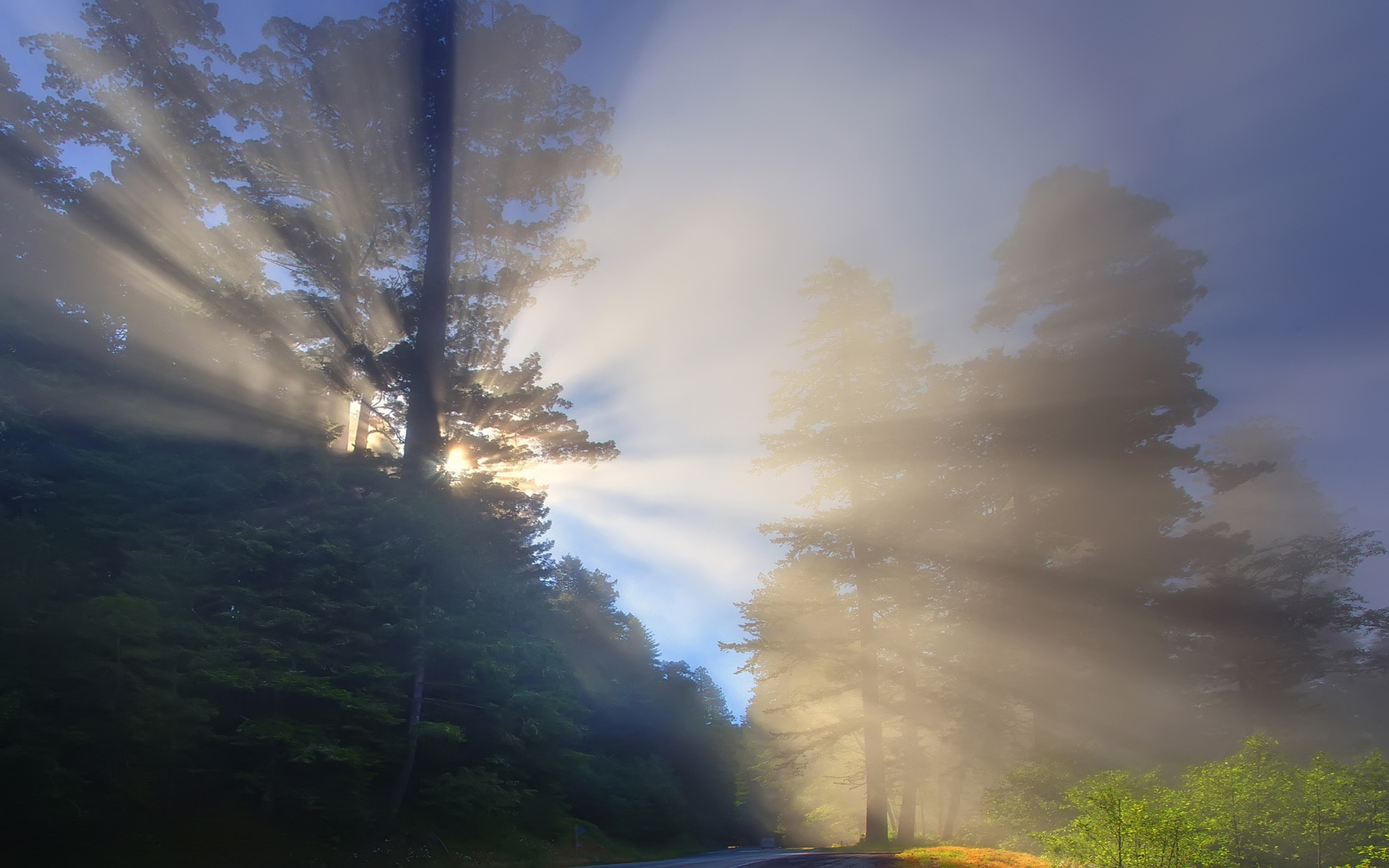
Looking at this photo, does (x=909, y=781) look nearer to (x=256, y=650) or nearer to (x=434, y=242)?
(x=256, y=650)

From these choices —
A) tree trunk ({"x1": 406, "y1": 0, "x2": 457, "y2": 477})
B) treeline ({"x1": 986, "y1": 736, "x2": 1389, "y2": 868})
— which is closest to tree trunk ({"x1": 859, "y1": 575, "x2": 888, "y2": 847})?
treeline ({"x1": 986, "y1": 736, "x2": 1389, "y2": 868})

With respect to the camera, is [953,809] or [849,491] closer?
[849,491]

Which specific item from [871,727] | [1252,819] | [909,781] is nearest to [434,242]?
[871,727]

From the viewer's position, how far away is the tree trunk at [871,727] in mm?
18969

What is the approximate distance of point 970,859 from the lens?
1223 centimetres

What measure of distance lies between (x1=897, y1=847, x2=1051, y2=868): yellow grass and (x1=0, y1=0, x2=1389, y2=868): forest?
3.16ft

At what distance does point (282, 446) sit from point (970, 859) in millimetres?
20300

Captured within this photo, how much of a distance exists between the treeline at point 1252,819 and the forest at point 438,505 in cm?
237

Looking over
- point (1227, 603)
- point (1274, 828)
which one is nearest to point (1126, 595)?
point (1227, 603)

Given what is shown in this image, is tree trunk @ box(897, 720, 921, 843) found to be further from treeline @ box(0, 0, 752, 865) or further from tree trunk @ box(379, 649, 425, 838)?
tree trunk @ box(379, 649, 425, 838)

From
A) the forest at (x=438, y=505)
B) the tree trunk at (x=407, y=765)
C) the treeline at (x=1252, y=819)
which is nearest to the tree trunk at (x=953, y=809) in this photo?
the forest at (x=438, y=505)

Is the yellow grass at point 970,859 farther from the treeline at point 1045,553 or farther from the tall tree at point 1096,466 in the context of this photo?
the tall tree at point 1096,466

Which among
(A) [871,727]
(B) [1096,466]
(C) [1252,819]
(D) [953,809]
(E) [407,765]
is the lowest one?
(D) [953,809]

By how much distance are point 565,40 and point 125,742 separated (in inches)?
935
